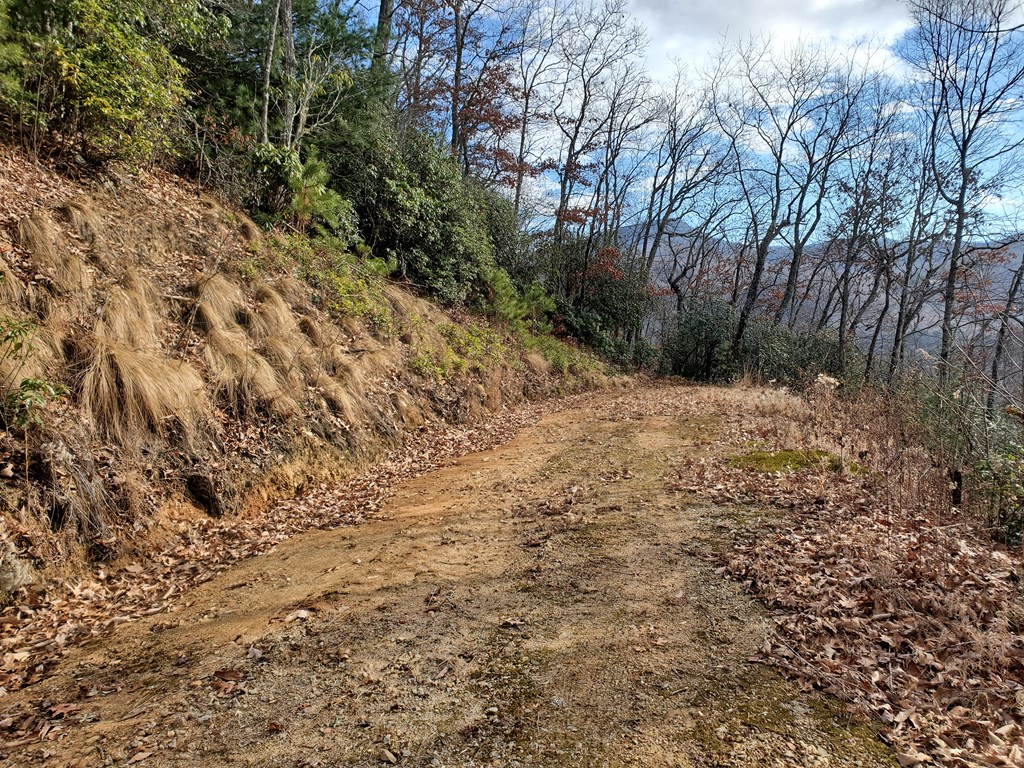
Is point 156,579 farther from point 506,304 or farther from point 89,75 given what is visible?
point 506,304

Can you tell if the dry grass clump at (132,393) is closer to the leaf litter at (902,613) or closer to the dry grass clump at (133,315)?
the dry grass clump at (133,315)

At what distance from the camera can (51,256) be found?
496cm

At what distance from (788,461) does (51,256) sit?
333 inches

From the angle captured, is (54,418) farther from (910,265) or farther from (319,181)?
(910,265)

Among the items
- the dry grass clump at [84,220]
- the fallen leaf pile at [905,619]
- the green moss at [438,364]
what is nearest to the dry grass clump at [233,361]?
the dry grass clump at [84,220]

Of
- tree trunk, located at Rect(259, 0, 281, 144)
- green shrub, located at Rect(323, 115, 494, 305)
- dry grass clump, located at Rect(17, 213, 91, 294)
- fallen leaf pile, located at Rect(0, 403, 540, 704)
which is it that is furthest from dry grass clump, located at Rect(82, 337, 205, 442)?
green shrub, located at Rect(323, 115, 494, 305)

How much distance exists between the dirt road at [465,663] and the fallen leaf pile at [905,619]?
0.65ft

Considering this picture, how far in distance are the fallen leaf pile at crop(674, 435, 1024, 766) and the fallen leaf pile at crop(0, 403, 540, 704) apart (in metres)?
4.09

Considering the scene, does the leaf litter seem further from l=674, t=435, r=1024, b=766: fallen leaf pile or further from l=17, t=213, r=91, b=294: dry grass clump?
l=17, t=213, r=91, b=294: dry grass clump

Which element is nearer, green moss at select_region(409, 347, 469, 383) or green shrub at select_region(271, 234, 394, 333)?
green shrub at select_region(271, 234, 394, 333)

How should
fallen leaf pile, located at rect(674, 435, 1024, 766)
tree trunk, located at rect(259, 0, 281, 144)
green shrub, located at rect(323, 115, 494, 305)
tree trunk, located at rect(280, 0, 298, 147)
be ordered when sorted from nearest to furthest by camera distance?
fallen leaf pile, located at rect(674, 435, 1024, 766)
tree trunk, located at rect(259, 0, 281, 144)
tree trunk, located at rect(280, 0, 298, 147)
green shrub, located at rect(323, 115, 494, 305)

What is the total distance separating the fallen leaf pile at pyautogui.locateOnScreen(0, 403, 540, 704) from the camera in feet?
10.6

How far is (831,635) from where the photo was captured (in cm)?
298

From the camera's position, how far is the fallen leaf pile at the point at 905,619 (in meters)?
2.31
